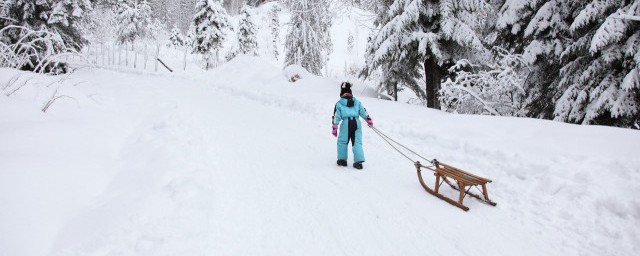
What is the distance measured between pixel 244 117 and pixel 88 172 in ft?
20.7

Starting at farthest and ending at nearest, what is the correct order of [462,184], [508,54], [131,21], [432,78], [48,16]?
1. [131,21]
2. [48,16]
3. [432,78]
4. [508,54]
5. [462,184]

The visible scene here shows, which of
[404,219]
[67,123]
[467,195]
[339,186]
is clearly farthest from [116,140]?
[467,195]

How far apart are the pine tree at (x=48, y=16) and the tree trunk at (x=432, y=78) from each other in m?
16.9

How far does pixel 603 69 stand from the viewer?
7.69 meters

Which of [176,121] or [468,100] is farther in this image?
[468,100]

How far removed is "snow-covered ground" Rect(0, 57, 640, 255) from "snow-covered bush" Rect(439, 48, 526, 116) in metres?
2.19

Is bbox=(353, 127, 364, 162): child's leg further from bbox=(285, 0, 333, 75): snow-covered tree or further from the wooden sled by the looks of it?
bbox=(285, 0, 333, 75): snow-covered tree

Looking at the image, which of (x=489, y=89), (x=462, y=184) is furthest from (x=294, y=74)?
(x=462, y=184)

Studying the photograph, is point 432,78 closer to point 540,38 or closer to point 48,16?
point 540,38

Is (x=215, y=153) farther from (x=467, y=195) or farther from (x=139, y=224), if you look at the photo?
(x=467, y=195)

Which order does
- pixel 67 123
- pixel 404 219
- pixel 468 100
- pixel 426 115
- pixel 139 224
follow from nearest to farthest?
pixel 139 224 < pixel 404 219 < pixel 67 123 < pixel 426 115 < pixel 468 100

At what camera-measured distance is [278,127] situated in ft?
31.0

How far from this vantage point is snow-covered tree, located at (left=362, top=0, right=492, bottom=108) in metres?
10.3

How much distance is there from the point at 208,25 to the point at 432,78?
92.5 feet
